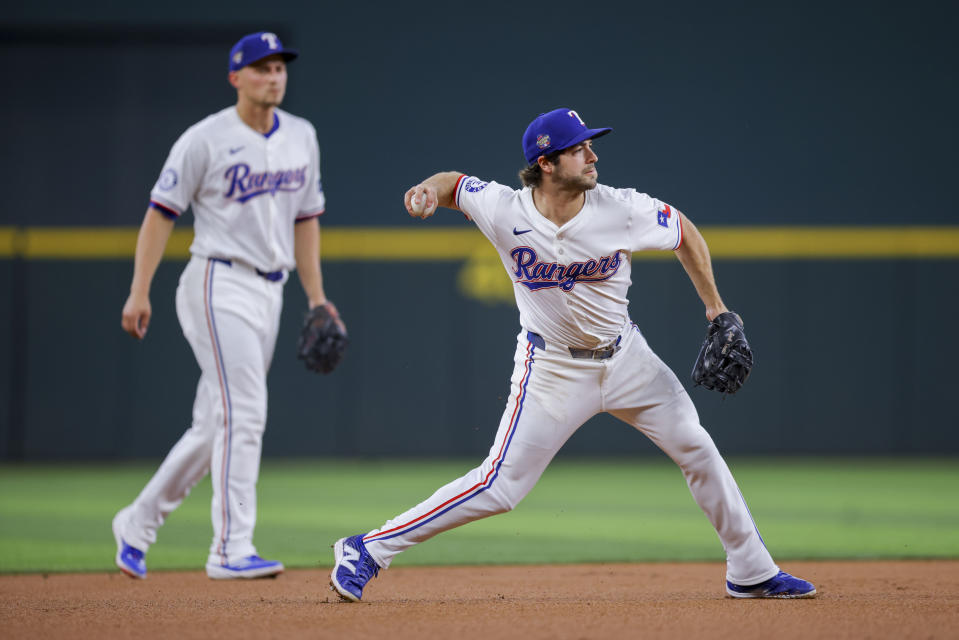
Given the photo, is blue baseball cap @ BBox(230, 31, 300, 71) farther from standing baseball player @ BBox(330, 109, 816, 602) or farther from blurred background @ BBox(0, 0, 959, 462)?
blurred background @ BBox(0, 0, 959, 462)

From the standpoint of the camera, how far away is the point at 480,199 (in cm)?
393

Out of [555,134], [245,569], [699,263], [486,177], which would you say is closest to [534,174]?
[555,134]

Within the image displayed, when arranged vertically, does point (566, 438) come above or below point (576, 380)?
below

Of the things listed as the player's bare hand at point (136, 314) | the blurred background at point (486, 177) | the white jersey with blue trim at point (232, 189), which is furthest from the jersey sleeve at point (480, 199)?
the blurred background at point (486, 177)

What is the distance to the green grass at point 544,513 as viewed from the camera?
5.55m

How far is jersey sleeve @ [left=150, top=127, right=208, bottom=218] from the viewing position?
4680 millimetres

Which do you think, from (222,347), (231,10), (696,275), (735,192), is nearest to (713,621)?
(696,275)

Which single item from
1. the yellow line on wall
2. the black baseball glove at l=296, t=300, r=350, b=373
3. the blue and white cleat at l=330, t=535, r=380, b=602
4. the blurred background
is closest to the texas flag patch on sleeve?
the blue and white cleat at l=330, t=535, r=380, b=602

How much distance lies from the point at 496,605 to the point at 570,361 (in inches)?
32.9

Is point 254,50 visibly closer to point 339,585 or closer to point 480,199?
point 480,199

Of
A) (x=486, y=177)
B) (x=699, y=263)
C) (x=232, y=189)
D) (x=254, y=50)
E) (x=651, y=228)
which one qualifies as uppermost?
(x=486, y=177)

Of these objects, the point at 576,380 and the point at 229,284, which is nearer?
the point at 576,380

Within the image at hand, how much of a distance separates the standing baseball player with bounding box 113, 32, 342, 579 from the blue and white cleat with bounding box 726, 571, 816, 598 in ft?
5.95

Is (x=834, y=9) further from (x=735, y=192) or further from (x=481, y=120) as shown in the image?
(x=481, y=120)
